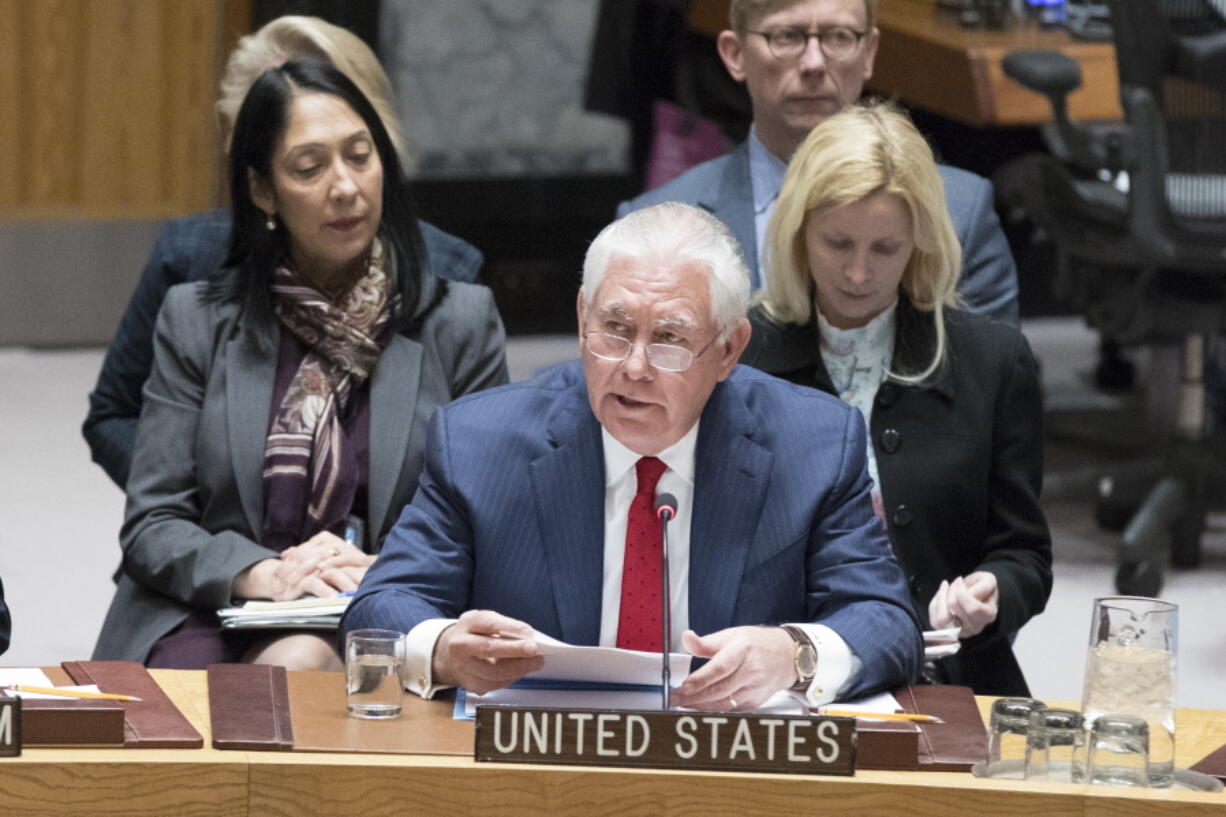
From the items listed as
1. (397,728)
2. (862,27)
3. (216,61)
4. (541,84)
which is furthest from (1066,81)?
(397,728)

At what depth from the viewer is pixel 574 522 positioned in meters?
2.55

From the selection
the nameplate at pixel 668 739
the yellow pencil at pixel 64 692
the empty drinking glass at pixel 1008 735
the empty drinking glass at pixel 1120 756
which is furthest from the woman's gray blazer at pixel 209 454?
the empty drinking glass at pixel 1120 756

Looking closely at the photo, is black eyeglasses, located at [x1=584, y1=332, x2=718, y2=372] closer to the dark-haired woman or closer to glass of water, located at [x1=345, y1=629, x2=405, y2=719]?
glass of water, located at [x1=345, y1=629, x2=405, y2=719]

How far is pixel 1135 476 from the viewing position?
5.64m

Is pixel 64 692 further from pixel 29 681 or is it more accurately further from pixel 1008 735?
pixel 1008 735

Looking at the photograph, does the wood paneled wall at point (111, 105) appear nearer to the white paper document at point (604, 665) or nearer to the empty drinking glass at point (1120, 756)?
the white paper document at point (604, 665)

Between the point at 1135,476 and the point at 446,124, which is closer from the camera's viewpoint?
the point at 1135,476

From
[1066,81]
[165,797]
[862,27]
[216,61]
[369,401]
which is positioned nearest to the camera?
[165,797]

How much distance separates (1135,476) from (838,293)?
281 centimetres

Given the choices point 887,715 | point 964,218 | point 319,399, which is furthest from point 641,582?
point 964,218

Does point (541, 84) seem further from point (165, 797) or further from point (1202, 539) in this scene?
point (165, 797)

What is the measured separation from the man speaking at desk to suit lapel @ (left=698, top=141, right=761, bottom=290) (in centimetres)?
105

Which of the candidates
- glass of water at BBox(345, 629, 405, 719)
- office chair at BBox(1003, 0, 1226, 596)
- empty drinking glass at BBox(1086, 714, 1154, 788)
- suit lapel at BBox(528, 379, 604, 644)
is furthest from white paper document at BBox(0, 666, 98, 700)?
office chair at BBox(1003, 0, 1226, 596)

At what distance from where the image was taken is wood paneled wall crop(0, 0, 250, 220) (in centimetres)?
725
